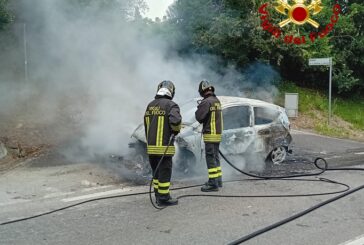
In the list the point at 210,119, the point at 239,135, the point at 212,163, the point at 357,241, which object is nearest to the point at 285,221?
the point at 357,241

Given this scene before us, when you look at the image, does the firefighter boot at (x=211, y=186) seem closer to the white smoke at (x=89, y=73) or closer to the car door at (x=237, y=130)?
the car door at (x=237, y=130)

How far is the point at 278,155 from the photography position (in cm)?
843

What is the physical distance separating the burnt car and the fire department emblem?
8966 mm

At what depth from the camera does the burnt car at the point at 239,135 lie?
23.7 ft

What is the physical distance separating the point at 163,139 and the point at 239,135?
2.59 meters

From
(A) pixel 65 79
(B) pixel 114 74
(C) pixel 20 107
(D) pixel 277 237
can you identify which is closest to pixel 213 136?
(D) pixel 277 237

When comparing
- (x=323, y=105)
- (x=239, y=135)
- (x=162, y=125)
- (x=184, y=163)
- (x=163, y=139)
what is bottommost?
(x=184, y=163)

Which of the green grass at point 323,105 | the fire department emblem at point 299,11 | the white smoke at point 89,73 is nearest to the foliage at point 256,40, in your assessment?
the fire department emblem at point 299,11

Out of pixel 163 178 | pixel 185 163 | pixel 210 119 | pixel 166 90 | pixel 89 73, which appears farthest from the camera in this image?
pixel 89 73

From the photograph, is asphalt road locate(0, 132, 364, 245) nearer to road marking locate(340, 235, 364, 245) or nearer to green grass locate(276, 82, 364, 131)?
road marking locate(340, 235, 364, 245)

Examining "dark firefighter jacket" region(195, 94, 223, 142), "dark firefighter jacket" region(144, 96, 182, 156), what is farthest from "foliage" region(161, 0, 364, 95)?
"dark firefighter jacket" region(144, 96, 182, 156)

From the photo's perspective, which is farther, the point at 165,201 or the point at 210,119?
the point at 210,119

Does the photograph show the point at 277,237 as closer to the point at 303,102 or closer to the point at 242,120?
the point at 242,120

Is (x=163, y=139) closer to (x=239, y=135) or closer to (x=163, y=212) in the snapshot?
(x=163, y=212)
